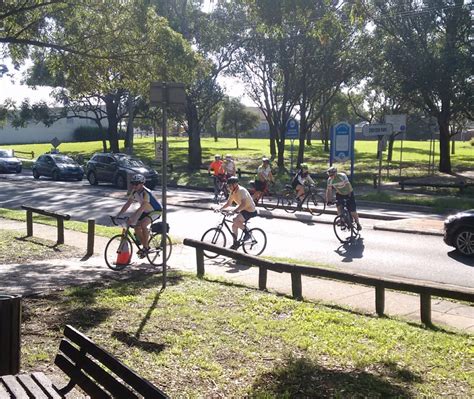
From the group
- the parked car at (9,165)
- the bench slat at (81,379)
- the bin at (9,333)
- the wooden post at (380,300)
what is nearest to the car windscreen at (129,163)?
the parked car at (9,165)

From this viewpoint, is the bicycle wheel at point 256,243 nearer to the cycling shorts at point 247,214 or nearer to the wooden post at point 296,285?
the cycling shorts at point 247,214

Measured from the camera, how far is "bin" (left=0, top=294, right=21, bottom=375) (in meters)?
4.91

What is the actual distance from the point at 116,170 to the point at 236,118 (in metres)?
41.1

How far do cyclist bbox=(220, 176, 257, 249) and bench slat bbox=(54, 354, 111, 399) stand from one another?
7967 millimetres

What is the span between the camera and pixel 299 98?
130 ft

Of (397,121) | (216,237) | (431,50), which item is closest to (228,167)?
(397,121)

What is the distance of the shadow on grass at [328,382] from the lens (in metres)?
5.28

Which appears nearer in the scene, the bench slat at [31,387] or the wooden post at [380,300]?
the bench slat at [31,387]

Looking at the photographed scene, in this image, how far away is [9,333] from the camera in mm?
4949

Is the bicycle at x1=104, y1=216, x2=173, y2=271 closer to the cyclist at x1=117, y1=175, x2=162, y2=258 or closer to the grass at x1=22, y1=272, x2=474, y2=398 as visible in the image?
the cyclist at x1=117, y1=175, x2=162, y2=258

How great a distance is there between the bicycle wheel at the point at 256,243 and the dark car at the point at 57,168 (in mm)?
23826

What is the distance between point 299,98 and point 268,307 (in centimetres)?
3237

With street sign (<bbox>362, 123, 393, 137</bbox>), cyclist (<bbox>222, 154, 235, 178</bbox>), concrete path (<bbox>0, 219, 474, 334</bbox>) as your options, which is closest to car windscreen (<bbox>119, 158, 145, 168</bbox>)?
cyclist (<bbox>222, 154, 235, 178</bbox>)

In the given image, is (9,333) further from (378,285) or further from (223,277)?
(223,277)
